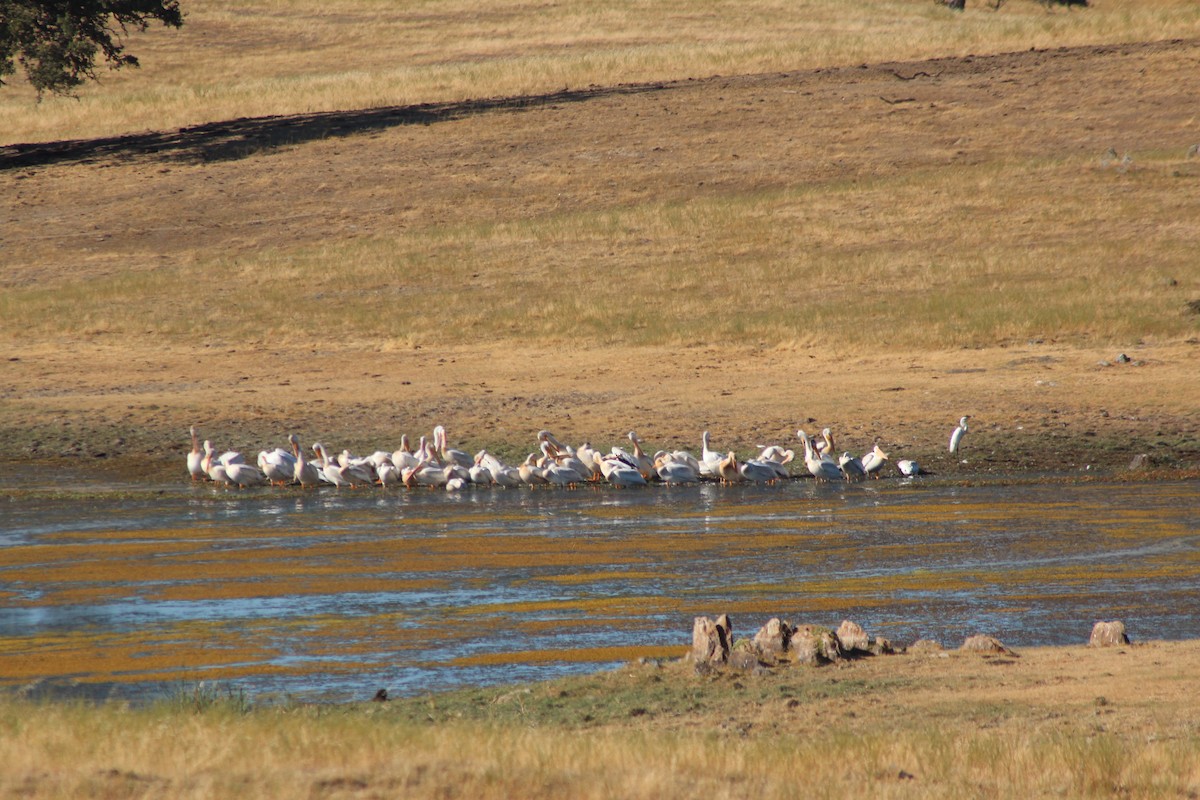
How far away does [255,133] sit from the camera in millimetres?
42719

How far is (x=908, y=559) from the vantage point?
1335 cm

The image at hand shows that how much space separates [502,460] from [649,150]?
66.7 ft

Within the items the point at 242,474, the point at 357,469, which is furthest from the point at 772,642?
the point at 242,474

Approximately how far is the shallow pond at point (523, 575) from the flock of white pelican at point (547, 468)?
0.78ft

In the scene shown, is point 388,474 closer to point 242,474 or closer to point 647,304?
point 242,474

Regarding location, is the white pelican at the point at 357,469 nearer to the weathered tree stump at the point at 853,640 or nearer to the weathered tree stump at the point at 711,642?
the weathered tree stump at the point at 711,642

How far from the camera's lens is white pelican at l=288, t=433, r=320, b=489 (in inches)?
700

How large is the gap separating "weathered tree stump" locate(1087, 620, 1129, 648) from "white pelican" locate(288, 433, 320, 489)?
1027 cm

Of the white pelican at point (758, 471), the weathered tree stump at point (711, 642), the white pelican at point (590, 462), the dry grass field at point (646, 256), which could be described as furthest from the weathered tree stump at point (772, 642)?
the dry grass field at point (646, 256)

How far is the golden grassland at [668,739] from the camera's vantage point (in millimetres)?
6617

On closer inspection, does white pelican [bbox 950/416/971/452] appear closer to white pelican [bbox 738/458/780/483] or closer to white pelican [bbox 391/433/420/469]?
white pelican [bbox 738/458/780/483]

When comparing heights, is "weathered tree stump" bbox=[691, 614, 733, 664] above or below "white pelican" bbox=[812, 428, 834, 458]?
below

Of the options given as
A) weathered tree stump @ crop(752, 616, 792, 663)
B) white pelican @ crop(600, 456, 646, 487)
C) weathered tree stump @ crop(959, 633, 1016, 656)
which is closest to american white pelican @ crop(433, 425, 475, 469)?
white pelican @ crop(600, 456, 646, 487)

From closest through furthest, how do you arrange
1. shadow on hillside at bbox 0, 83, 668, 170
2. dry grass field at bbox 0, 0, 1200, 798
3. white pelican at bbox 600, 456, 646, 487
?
dry grass field at bbox 0, 0, 1200, 798
white pelican at bbox 600, 456, 646, 487
shadow on hillside at bbox 0, 83, 668, 170
